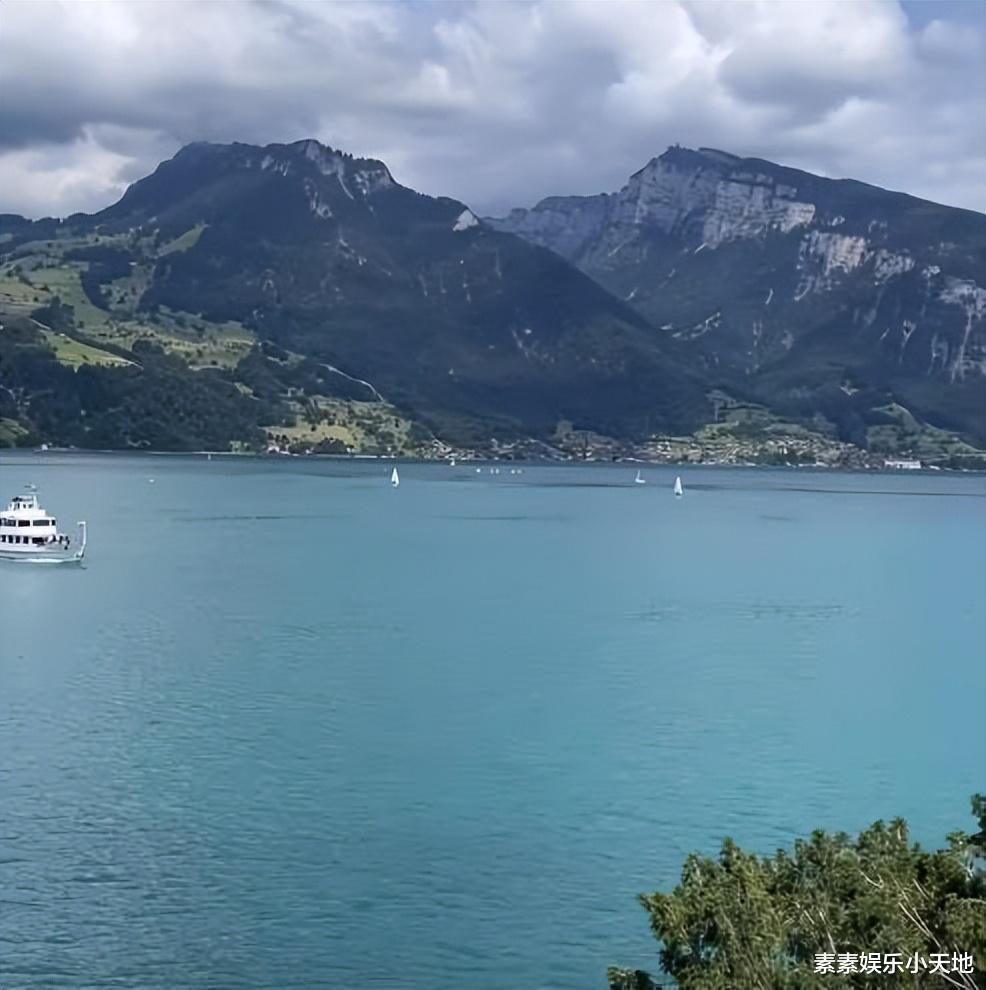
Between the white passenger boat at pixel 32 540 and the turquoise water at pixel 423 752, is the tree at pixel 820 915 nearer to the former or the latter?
the turquoise water at pixel 423 752

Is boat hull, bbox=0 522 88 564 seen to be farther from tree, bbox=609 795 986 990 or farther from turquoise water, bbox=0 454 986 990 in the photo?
tree, bbox=609 795 986 990

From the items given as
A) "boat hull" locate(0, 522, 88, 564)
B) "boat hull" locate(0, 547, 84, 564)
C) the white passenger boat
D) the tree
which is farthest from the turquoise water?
the tree

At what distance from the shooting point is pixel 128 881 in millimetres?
32250

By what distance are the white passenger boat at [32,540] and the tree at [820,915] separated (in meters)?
90.0

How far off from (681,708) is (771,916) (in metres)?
37.2

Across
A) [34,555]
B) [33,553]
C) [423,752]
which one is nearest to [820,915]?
[423,752]

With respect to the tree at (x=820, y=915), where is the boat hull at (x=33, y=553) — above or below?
below

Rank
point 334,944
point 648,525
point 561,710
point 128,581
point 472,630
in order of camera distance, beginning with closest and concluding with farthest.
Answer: point 334,944
point 561,710
point 472,630
point 128,581
point 648,525

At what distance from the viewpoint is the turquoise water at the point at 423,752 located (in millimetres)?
29844

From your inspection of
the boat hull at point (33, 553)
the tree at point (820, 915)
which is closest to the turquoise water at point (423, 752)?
the boat hull at point (33, 553)

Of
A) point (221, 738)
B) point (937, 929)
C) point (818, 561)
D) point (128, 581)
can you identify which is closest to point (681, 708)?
point (221, 738)

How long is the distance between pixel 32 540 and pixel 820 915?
316ft

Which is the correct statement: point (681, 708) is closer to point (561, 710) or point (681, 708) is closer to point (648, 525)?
point (561, 710)

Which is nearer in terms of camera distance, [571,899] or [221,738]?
[571,899]
